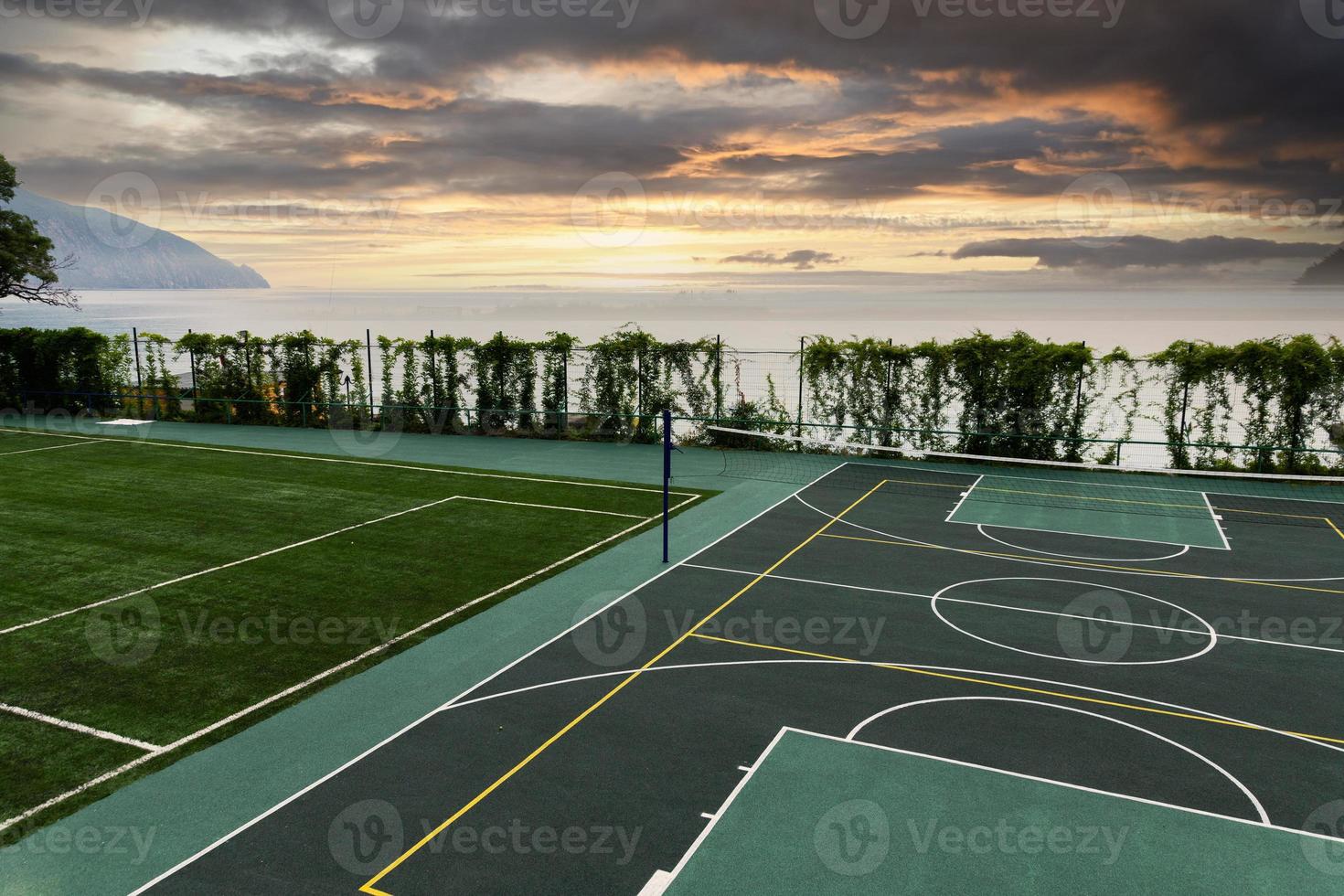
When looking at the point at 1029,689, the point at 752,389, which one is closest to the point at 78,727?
the point at 1029,689

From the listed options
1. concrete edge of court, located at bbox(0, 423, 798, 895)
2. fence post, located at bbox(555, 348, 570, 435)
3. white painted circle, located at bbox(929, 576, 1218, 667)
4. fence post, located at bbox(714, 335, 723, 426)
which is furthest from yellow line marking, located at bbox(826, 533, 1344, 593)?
fence post, located at bbox(555, 348, 570, 435)

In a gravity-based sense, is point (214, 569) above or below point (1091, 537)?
below

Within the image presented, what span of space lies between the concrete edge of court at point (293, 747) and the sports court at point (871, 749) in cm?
31

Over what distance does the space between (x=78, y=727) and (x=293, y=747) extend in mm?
2266

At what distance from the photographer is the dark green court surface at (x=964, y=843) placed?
607cm

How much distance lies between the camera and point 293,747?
26.0ft

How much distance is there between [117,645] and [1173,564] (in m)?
15.2

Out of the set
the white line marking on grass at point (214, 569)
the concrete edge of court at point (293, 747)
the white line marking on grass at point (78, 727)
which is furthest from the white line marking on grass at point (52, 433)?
the concrete edge of court at point (293, 747)

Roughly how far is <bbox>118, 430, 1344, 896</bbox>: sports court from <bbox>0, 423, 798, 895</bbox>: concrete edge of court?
31 cm

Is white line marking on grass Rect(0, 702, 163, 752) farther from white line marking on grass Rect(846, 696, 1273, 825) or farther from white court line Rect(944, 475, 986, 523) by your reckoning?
white court line Rect(944, 475, 986, 523)

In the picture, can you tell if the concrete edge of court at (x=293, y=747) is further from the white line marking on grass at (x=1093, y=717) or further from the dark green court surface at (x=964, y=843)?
the white line marking on grass at (x=1093, y=717)

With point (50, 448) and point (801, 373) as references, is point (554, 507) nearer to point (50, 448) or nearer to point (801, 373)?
point (801, 373)

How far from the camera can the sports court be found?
20.5 ft

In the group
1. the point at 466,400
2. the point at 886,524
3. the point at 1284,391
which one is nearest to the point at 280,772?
the point at 886,524
